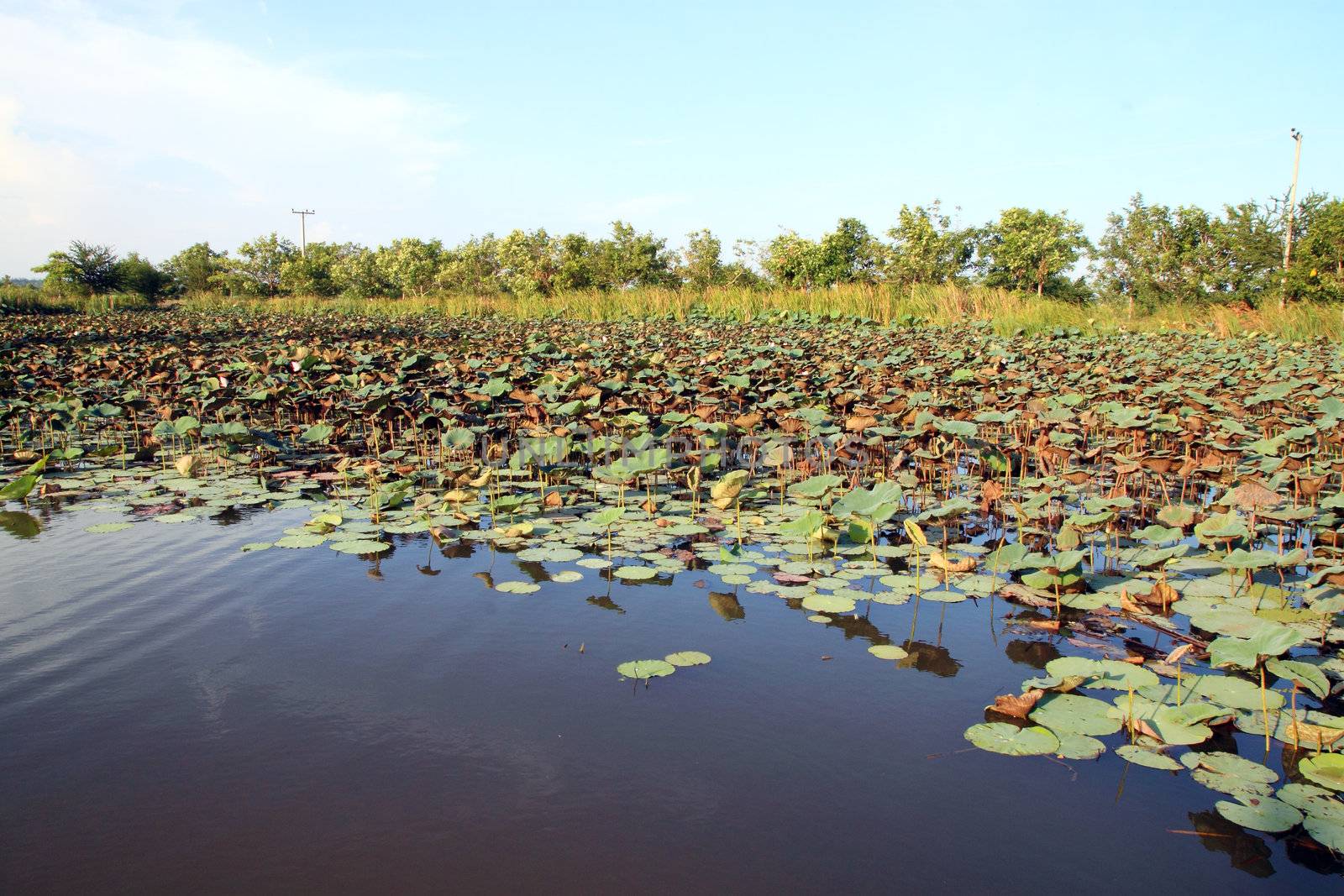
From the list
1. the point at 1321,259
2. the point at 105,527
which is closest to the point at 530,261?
the point at 1321,259

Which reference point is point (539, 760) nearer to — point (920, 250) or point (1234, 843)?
point (1234, 843)

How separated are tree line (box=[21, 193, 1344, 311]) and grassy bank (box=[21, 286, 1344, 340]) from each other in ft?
12.6

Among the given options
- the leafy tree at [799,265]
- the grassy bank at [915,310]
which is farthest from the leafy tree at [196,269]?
the leafy tree at [799,265]

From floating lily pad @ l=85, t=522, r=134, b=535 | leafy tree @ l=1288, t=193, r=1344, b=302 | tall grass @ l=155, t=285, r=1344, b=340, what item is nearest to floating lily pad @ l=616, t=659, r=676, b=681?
floating lily pad @ l=85, t=522, r=134, b=535

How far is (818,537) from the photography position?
411 cm

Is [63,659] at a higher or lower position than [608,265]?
lower

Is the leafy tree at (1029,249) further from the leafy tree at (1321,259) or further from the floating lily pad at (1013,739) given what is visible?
the floating lily pad at (1013,739)

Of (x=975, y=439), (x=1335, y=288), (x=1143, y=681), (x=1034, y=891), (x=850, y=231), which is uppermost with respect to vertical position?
(x=850, y=231)

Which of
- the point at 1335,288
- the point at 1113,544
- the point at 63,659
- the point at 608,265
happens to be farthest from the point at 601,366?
the point at 608,265

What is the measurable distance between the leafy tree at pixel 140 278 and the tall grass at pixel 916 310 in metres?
14.2

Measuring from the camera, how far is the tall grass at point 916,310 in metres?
15.7

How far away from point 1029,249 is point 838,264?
8874mm

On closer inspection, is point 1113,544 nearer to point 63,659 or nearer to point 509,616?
point 509,616

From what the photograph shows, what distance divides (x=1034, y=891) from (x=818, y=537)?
234 cm
